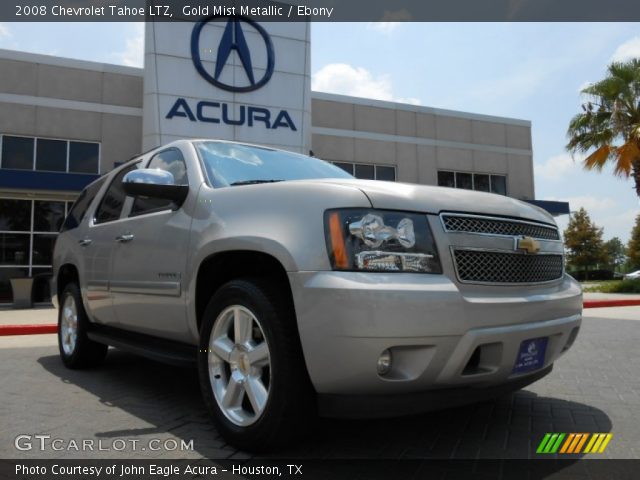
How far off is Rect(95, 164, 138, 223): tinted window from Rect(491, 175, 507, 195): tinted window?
72.0 feet

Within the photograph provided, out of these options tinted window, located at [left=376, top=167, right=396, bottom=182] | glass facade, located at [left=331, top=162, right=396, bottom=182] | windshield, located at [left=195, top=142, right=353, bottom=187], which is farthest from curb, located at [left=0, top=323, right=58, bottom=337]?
tinted window, located at [left=376, top=167, right=396, bottom=182]

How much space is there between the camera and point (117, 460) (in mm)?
2727

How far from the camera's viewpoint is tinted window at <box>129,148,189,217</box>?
12.2 ft

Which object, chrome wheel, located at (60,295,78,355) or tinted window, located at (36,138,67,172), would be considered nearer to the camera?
chrome wheel, located at (60,295,78,355)

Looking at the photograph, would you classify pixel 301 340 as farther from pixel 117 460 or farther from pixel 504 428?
pixel 504 428

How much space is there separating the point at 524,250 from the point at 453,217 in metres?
0.51

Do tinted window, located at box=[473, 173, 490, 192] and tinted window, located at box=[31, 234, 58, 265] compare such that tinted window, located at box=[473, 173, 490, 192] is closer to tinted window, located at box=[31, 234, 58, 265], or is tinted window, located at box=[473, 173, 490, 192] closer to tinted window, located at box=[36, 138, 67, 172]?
tinted window, located at box=[36, 138, 67, 172]

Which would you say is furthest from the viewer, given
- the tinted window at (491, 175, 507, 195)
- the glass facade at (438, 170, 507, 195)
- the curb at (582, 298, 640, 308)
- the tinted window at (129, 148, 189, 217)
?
the tinted window at (491, 175, 507, 195)

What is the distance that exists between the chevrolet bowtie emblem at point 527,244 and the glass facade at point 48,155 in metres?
16.5

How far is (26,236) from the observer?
51.8ft

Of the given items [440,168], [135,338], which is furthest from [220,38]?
[135,338]

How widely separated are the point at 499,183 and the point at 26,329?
69.3 ft

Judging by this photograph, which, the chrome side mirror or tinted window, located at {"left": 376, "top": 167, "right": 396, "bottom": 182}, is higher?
tinted window, located at {"left": 376, "top": 167, "right": 396, "bottom": 182}

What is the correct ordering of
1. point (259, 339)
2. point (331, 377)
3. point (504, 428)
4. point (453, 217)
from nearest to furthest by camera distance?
point (331, 377) → point (453, 217) → point (259, 339) → point (504, 428)
